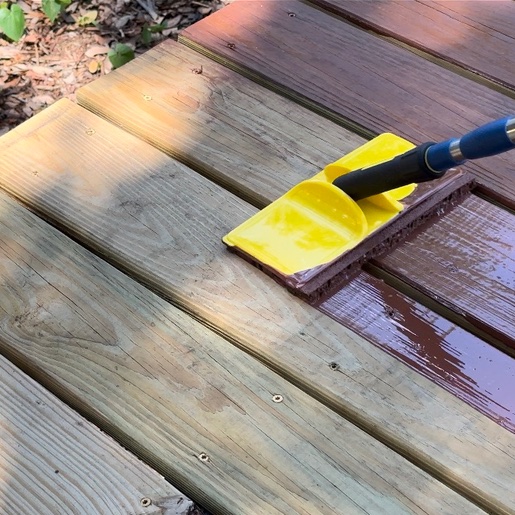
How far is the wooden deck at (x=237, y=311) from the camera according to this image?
43.1 inches

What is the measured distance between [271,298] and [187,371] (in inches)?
7.1

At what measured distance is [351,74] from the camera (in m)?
1.75

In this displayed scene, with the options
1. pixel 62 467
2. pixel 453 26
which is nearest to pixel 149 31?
pixel 453 26

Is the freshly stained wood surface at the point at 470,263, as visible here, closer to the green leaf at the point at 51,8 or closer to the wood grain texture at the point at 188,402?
the wood grain texture at the point at 188,402

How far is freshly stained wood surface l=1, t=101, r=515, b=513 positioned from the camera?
3.69 feet

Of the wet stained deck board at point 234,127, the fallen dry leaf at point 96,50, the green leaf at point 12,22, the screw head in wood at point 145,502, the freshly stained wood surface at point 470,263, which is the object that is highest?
the wet stained deck board at point 234,127

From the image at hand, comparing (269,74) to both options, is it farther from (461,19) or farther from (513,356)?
(513,356)

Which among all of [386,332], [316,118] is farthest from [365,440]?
[316,118]

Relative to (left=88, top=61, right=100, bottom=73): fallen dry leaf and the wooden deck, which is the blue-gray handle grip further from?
(left=88, top=61, right=100, bottom=73): fallen dry leaf

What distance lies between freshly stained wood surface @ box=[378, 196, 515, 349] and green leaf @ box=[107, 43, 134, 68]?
1.44 m

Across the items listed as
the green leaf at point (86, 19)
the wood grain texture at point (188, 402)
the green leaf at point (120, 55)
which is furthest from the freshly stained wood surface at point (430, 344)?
the green leaf at point (86, 19)

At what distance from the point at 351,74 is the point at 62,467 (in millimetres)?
998

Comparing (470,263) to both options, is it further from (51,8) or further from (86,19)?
(86,19)

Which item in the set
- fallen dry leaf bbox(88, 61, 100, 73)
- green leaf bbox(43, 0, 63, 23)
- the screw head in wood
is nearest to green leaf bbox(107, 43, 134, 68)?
fallen dry leaf bbox(88, 61, 100, 73)
